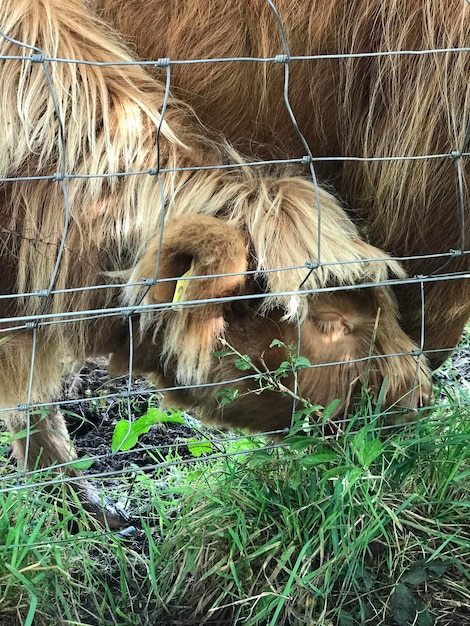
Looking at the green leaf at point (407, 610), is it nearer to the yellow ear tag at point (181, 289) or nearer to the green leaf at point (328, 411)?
the green leaf at point (328, 411)

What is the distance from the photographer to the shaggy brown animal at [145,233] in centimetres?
217

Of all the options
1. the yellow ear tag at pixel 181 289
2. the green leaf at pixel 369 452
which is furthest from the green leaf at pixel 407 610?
the yellow ear tag at pixel 181 289

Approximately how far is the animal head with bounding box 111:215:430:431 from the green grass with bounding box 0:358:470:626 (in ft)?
0.45

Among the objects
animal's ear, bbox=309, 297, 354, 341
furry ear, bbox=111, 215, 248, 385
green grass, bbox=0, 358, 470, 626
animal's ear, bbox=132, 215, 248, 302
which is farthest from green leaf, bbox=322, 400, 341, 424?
animal's ear, bbox=132, 215, 248, 302

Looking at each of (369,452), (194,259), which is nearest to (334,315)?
(369,452)

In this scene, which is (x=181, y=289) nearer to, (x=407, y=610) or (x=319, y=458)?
(x=319, y=458)

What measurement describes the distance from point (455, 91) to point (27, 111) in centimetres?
119

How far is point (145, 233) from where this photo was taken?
2.23 metres

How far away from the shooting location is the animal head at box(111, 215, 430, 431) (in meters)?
2.07

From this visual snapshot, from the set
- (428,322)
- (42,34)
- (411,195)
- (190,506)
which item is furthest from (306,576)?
(42,34)

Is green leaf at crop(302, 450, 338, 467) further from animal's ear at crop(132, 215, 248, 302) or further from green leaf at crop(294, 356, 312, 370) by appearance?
animal's ear at crop(132, 215, 248, 302)

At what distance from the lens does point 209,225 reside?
6.78 ft

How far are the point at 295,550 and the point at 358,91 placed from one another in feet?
4.50

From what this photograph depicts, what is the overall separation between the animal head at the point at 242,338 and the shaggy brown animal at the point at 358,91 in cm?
29
